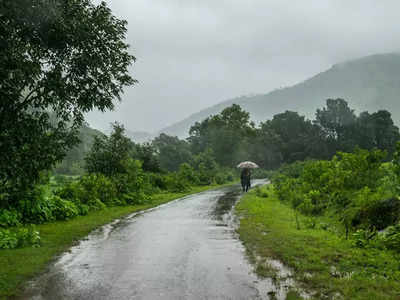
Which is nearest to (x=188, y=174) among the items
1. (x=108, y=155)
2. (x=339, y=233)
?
(x=108, y=155)

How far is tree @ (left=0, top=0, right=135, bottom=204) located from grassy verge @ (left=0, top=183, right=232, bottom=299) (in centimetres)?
213

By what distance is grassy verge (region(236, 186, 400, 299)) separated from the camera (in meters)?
6.05

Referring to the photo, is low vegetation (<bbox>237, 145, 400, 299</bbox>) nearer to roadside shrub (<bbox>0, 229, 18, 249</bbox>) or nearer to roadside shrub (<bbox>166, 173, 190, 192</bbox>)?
roadside shrub (<bbox>0, 229, 18, 249</bbox>)

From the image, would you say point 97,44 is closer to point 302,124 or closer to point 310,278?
point 310,278

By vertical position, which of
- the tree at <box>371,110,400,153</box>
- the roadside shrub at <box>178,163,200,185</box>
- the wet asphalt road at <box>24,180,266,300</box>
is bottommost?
the wet asphalt road at <box>24,180,266,300</box>

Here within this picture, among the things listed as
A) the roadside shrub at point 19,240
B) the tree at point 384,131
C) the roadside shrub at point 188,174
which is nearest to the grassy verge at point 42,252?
the roadside shrub at point 19,240

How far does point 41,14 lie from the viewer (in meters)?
8.23

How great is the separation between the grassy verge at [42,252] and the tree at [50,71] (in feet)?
6.98

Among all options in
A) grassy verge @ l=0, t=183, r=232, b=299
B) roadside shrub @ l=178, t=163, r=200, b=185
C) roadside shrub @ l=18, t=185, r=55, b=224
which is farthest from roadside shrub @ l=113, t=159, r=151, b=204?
roadside shrub @ l=178, t=163, r=200, b=185

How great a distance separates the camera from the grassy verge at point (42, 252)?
691 cm

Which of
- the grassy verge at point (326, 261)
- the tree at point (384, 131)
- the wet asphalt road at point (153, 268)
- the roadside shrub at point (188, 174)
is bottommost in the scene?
the grassy verge at point (326, 261)

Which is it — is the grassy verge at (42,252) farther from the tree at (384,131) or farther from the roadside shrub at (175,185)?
the tree at (384,131)

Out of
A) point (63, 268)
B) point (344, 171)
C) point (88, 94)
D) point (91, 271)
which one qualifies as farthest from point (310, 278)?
point (344, 171)

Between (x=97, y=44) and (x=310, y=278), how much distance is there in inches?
292
